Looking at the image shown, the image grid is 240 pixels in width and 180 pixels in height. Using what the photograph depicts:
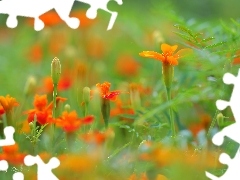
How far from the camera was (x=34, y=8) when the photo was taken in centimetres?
142

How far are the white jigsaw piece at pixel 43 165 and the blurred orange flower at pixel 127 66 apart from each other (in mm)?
1119

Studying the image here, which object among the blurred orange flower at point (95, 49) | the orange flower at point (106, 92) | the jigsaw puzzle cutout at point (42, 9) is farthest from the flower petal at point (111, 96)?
the blurred orange flower at point (95, 49)

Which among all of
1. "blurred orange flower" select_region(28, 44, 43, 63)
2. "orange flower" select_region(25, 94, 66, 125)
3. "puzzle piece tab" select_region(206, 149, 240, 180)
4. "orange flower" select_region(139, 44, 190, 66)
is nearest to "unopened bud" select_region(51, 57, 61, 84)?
"orange flower" select_region(25, 94, 66, 125)

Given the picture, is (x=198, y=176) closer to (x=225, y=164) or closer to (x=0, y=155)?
(x=225, y=164)

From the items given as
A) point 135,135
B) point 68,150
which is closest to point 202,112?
point 135,135

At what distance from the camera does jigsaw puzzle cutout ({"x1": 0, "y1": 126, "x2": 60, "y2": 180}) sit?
919 millimetres

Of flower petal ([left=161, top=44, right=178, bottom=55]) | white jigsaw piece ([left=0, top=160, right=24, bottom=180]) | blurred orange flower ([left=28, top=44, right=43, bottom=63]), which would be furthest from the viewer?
blurred orange flower ([left=28, top=44, right=43, bottom=63])

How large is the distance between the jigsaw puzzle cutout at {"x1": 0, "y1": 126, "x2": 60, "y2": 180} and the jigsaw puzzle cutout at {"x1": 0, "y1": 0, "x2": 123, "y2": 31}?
0.61 ft

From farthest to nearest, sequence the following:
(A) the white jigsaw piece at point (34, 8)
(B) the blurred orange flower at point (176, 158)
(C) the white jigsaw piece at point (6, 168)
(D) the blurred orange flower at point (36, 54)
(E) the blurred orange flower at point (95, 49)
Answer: (E) the blurred orange flower at point (95, 49)
(D) the blurred orange flower at point (36, 54)
(A) the white jigsaw piece at point (34, 8)
(C) the white jigsaw piece at point (6, 168)
(B) the blurred orange flower at point (176, 158)

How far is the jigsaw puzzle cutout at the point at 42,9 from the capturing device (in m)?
1.12

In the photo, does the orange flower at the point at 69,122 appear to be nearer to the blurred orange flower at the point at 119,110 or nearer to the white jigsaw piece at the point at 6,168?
the white jigsaw piece at the point at 6,168

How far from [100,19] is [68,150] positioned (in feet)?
5.34

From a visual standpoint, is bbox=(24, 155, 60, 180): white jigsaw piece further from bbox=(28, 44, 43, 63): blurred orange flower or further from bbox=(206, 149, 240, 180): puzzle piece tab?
bbox=(28, 44, 43, 63): blurred orange flower

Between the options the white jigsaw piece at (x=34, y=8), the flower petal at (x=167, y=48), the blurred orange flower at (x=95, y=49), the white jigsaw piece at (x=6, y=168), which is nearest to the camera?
the white jigsaw piece at (x=6, y=168)
